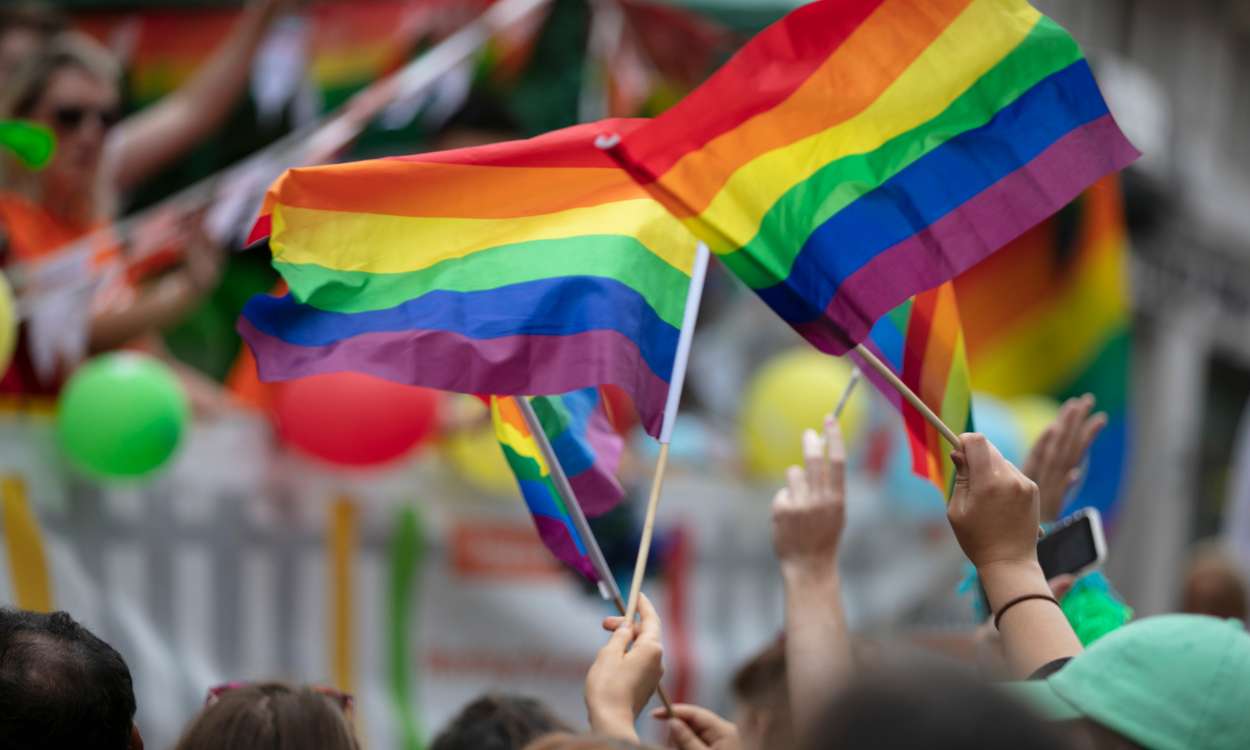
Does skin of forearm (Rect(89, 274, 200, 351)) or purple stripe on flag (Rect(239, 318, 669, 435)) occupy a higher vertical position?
skin of forearm (Rect(89, 274, 200, 351))

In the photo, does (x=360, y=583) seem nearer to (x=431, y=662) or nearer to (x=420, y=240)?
(x=431, y=662)

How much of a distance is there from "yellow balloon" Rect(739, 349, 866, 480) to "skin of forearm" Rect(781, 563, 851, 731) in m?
3.33

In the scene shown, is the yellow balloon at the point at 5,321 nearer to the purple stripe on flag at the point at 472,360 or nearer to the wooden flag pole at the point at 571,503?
the purple stripe on flag at the point at 472,360

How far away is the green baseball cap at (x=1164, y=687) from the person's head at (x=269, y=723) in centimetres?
118

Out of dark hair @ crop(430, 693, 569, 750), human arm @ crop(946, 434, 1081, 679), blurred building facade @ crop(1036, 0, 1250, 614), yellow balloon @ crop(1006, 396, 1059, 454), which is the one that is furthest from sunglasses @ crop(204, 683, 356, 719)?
blurred building facade @ crop(1036, 0, 1250, 614)

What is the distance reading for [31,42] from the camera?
5773 millimetres

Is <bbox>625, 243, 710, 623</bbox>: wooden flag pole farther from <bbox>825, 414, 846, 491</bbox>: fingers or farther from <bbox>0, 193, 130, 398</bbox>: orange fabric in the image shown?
<bbox>0, 193, 130, 398</bbox>: orange fabric

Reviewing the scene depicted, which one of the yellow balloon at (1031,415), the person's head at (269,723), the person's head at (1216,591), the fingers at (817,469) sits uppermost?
the fingers at (817,469)

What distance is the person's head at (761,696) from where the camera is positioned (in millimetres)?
3303

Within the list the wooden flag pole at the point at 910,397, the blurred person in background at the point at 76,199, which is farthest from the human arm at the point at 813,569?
the blurred person in background at the point at 76,199

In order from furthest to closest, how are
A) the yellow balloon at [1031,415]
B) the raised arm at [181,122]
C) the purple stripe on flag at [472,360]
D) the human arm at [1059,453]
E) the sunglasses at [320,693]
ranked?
1. the yellow balloon at [1031,415]
2. the raised arm at [181,122]
3. the human arm at [1059,453]
4. the purple stripe on flag at [472,360]
5. the sunglasses at [320,693]

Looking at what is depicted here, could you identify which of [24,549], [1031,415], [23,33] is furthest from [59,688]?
[1031,415]

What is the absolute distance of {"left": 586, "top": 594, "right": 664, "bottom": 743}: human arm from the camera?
2.45 meters

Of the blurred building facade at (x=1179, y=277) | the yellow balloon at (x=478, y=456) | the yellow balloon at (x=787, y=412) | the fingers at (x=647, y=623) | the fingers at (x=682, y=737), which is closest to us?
the fingers at (x=647, y=623)
